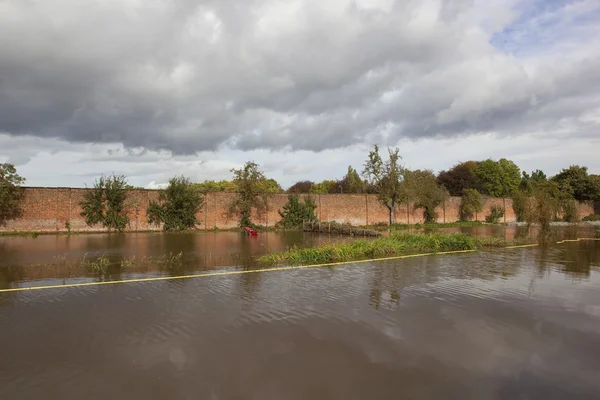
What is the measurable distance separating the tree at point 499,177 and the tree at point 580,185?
8311mm

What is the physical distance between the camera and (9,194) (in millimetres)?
24500

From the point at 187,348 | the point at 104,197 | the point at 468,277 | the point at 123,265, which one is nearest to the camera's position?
the point at 187,348

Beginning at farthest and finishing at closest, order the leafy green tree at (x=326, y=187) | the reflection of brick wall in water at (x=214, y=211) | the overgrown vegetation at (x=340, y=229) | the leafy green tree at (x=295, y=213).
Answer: the leafy green tree at (x=326, y=187) → the leafy green tree at (x=295, y=213) → the reflection of brick wall in water at (x=214, y=211) → the overgrown vegetation at (x=340, y=229)

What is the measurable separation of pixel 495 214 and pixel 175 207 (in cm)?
3420

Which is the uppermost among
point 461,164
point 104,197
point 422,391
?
point 461,164

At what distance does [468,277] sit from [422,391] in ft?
21.2

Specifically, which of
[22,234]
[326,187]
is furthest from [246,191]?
[326,187]

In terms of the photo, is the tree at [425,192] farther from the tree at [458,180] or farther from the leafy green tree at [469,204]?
the tree at [458,180]

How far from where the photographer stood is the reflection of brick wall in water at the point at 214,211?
1017 inches

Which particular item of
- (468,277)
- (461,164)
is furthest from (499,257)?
(461,164)

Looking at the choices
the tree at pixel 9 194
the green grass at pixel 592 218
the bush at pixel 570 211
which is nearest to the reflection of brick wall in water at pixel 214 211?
the tree at pixel 9 194

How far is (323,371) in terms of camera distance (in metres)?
4.47

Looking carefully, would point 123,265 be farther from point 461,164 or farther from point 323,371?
point 461,164

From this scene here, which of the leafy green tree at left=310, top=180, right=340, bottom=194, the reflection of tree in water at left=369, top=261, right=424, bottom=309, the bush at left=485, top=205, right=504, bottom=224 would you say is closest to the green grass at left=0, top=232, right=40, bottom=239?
the reflection of tree in water at left=369, top=261, right=424, bottom=309
